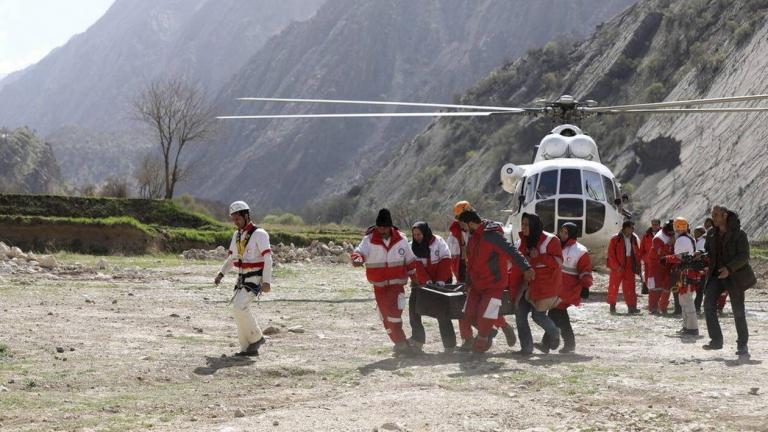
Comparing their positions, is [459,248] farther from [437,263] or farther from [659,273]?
[659,273]

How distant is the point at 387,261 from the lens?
10.3 metres

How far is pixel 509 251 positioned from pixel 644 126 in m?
51.4

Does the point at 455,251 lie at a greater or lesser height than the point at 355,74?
lesser

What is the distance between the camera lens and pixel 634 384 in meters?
8.27

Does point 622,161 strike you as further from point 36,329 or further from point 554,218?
point 36,329

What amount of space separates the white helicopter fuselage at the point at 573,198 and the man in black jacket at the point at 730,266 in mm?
6453

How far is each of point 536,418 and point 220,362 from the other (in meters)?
3.97

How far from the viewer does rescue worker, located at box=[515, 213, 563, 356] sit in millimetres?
10242

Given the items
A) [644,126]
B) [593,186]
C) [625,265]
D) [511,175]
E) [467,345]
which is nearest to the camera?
[467,345]

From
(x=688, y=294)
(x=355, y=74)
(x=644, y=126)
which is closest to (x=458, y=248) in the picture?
(x=688, y=294)

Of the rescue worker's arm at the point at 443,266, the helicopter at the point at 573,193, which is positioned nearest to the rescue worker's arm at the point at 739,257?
the rescue worker's arm at the point at 443,266

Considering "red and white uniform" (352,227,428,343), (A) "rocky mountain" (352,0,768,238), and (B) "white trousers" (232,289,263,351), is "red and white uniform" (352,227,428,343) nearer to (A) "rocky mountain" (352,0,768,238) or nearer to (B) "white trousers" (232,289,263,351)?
(B) "white trousers" (232,289,263,351)

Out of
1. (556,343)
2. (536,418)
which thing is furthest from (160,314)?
(536,418)

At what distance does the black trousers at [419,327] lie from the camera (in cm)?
1053
